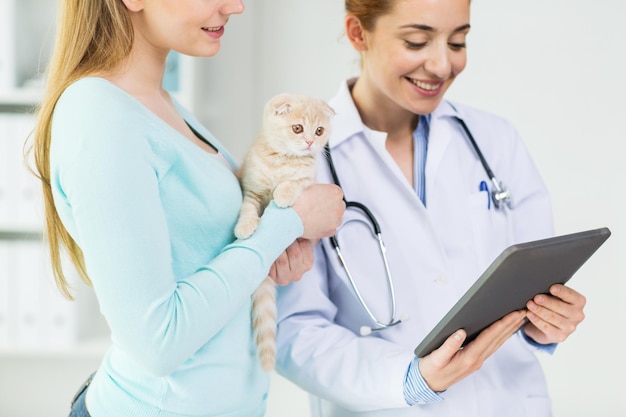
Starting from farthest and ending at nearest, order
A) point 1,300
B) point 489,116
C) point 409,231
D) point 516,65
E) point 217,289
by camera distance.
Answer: point 516,65 < point 1,300 < point 489,116 < point 409,231 < point 217,289

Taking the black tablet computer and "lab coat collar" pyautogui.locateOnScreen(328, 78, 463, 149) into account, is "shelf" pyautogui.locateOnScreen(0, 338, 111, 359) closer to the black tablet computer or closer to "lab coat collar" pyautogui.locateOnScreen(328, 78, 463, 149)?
"lab coat collar" pyautogui.locateOnScreen(328, 78, 463, 149)

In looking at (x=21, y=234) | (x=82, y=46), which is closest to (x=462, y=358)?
(x=82, y=46)

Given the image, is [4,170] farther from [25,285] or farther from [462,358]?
[462,358]

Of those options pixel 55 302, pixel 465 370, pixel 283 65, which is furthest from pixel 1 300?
pixel 465 370

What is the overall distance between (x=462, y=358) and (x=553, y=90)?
1672 millimetres

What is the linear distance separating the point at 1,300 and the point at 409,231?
164 cm

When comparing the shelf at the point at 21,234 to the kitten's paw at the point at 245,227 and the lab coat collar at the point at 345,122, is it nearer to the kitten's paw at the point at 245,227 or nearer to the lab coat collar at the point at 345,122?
the lab coat collar at the point at 345,122

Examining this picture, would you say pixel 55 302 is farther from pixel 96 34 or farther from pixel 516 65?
pixel 516 65

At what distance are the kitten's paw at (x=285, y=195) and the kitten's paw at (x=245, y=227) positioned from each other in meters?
0.06

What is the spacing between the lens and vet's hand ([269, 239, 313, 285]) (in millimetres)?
1351

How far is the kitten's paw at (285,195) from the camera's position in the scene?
1274mm

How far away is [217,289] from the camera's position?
3.63ft

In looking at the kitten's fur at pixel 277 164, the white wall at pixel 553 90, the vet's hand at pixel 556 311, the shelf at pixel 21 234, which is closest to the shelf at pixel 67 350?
the shelf at pixel 21 234

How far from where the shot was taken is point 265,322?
1.31 metres
